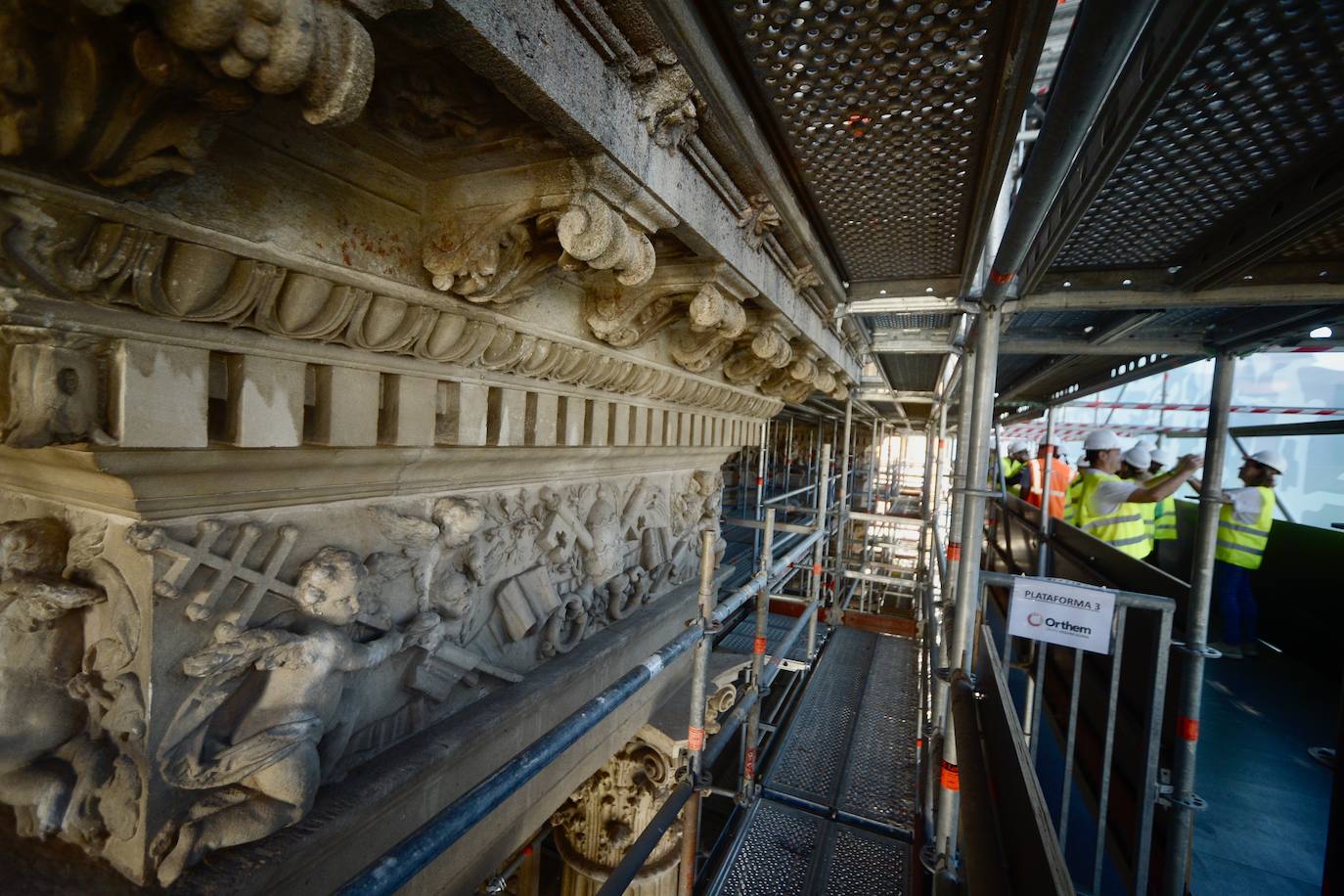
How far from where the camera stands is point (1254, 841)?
280 centimetres

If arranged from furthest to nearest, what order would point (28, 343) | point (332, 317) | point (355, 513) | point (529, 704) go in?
point (529, 704), point (355, 513), point (332, 317), point (28, 343)

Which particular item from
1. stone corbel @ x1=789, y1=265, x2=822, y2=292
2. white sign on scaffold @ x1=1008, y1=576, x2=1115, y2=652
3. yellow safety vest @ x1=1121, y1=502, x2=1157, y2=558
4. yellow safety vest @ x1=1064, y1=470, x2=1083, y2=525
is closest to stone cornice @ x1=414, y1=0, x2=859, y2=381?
stone corbel @ x1=789, y1=265, x2=822, y2=292

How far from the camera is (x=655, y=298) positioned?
211cm

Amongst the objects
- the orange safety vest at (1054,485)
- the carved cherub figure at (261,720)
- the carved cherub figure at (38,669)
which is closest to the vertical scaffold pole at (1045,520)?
the orange safety vest at (1054,485)

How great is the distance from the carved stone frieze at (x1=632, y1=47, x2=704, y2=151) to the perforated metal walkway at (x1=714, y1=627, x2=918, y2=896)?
360cm

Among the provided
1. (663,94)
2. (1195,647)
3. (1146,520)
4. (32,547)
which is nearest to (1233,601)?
(1146,520)

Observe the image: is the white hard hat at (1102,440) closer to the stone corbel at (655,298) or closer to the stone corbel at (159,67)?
the stone corbel at (655,298)

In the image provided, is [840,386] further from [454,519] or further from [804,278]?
[454,519]

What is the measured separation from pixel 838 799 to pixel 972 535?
93.8 inches

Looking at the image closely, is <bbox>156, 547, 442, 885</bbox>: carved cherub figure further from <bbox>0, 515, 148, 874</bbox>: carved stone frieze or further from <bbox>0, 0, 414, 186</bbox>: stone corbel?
<bbox>0, 0, 414, 186</bbox>: stone corbel

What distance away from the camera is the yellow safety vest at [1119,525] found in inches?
151

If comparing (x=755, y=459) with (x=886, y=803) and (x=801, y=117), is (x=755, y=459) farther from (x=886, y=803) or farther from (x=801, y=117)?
(x=801, y=117)

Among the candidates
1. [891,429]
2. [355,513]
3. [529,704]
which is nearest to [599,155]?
[355,513]

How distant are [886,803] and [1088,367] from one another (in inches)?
134
